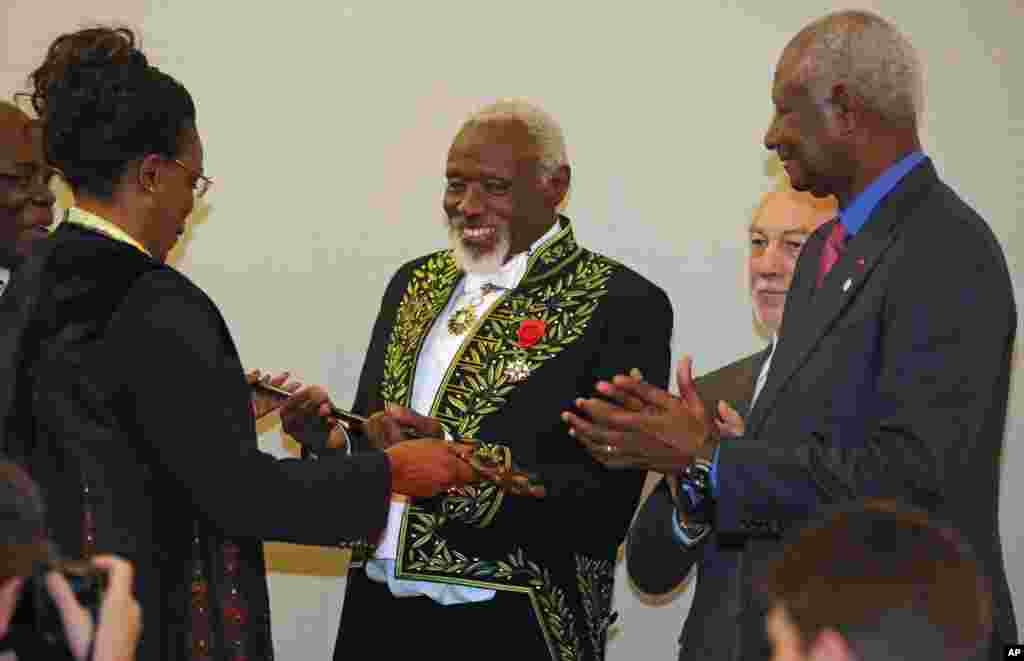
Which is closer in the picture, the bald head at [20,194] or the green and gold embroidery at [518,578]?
the green and gold embroidery at [518,578]

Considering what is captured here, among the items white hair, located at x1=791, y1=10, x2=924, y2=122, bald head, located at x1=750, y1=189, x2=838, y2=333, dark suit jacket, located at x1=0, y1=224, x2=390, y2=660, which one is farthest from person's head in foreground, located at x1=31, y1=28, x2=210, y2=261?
bald head, located at x1=750, y1=189, x2=838, y2=333

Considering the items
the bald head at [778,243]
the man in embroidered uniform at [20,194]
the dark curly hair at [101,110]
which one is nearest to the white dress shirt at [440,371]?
the bald head at [778,243]

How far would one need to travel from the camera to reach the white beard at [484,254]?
15.4 feet

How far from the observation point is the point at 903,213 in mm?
3391

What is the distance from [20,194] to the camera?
4469 millimetres

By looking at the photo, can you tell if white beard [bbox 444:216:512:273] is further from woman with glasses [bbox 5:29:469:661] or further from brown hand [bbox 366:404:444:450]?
woman with glasses [bbox 5:29:469:661]

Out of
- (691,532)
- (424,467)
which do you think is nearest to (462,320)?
(424,467)

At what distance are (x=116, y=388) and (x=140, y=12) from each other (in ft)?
10.0

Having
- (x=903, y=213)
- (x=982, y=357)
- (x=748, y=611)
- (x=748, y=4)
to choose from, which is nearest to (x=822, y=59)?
(x=903, y=213)

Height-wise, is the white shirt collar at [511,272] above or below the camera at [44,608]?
above

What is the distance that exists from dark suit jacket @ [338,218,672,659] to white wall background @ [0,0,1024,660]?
47.8 inches

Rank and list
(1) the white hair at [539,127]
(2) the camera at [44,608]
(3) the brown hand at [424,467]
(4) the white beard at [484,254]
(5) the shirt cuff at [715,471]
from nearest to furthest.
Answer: (2) the camera at [44,608] → (5) the shirt cuff at [715,471] → (3) the brown hand at [424,467] → (4) the white beard at [484,254] → (1) the white hair at [539,127]

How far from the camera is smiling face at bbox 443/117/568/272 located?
186 inches

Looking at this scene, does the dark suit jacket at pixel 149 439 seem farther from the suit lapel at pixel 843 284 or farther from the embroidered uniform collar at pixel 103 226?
the suit lapel at pixel 843 284
